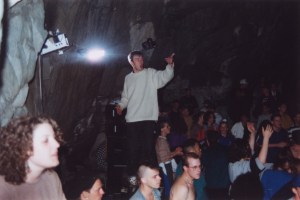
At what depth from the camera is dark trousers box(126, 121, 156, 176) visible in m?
6.55

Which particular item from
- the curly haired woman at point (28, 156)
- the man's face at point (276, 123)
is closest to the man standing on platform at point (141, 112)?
the man's face at point (276, 123)

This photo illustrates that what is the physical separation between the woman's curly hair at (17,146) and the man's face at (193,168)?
2663 millimetres

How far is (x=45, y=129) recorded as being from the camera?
2.68 meters

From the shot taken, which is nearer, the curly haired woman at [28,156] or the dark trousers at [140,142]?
the curly haired woman at [28,156]

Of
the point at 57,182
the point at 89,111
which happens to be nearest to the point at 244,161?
the point at 57,182

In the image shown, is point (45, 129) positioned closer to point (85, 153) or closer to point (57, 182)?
point (57, 182)

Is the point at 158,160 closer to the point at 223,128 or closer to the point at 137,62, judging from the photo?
the point at 137,62

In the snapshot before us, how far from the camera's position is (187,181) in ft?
16.3

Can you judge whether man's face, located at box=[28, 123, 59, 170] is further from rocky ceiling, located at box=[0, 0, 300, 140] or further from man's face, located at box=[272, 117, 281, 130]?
man's face, located at box=[272, 117, 281, 130]

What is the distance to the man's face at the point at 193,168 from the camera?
198 inches

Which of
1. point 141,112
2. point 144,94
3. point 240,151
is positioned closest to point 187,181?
point 240,151

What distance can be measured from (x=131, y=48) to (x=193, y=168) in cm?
668

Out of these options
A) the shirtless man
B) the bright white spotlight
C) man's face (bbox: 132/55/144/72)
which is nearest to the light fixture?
the bright white spotlight

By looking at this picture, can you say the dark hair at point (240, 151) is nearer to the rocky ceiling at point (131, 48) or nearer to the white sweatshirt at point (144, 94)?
the white sweatshirt at point (144, 94)
